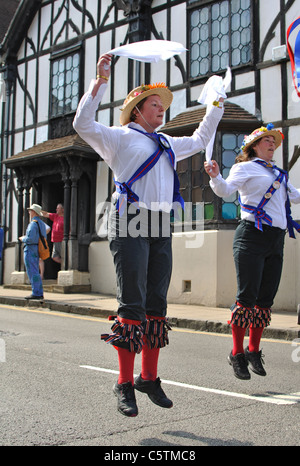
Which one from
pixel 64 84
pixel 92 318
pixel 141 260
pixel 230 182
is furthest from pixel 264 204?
pixel 64 84

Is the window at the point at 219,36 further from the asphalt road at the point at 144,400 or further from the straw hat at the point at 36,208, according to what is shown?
the asphalt road at the point at 144,400

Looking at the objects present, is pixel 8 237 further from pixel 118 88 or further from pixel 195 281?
pixel 195 281

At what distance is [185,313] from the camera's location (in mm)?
10273

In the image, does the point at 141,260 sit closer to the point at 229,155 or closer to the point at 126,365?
the point at 126,365

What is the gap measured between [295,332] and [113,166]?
15.8ft

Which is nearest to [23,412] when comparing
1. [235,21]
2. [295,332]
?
[295,332]

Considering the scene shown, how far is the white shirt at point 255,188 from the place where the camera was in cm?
472

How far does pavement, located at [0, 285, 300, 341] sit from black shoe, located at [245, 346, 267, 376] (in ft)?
10.4

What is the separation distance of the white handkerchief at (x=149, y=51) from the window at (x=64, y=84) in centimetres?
1254

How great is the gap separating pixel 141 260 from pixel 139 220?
26cm

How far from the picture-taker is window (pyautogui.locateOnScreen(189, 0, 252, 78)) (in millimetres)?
12398

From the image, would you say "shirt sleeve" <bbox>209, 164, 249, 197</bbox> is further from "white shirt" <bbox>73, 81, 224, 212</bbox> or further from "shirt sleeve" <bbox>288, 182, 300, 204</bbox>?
"white shirt" <bbox>73, 81, 224, 212</bbox>

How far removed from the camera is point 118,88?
49.2 feet
